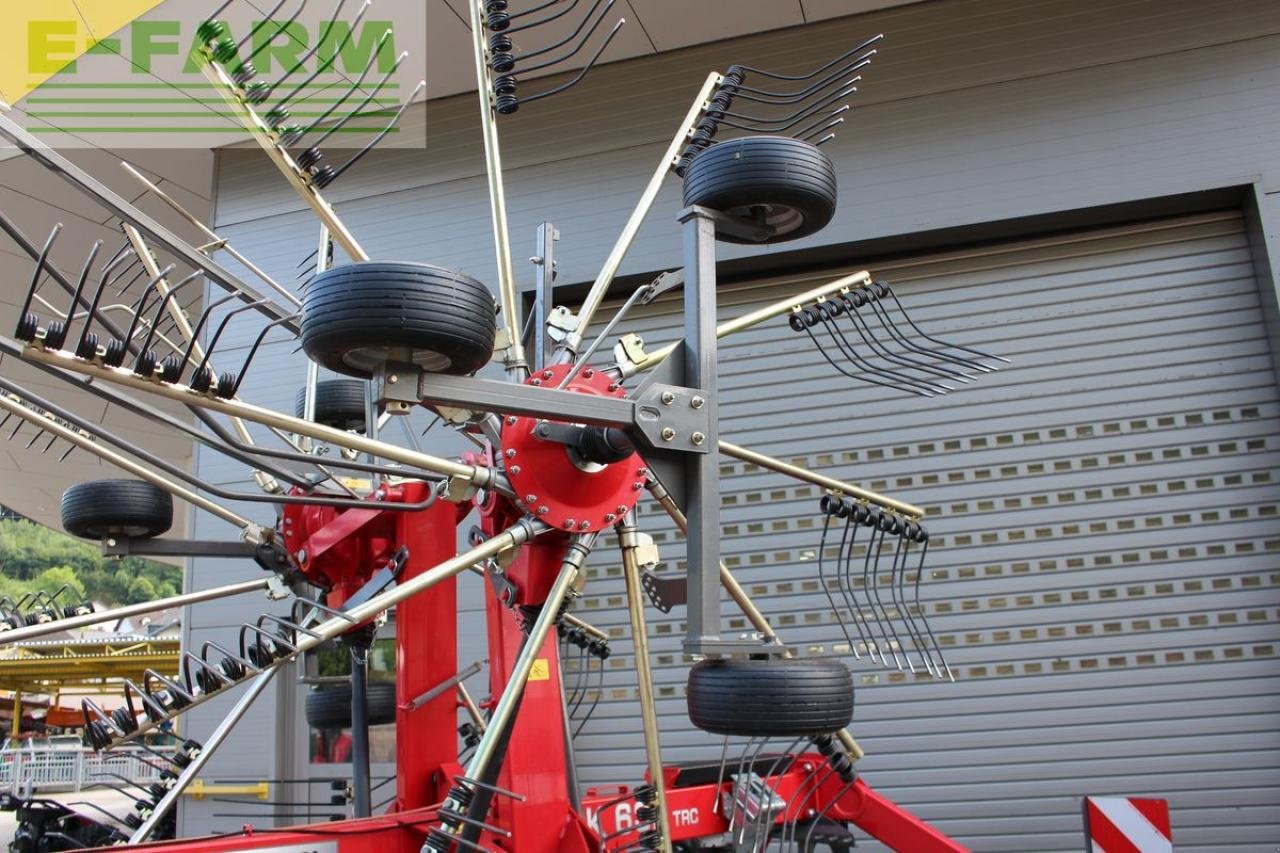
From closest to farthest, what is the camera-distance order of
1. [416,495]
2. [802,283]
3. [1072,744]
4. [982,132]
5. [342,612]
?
[342,612] < [416,495] < [1072,744] < [982,132] < [802,283]

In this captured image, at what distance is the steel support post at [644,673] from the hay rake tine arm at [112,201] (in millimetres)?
1371

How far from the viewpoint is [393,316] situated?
2.11 meters

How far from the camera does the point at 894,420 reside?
6.16 metres

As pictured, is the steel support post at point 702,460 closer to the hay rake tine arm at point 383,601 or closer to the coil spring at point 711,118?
the hay rake tine arm at point 383,601

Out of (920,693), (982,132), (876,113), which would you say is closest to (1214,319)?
(982,132)

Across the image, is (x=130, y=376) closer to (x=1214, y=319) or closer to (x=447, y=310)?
(x=447, y=310)

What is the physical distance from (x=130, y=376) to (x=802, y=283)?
4.85 meters

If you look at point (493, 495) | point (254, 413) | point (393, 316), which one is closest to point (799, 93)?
point (493, 495)

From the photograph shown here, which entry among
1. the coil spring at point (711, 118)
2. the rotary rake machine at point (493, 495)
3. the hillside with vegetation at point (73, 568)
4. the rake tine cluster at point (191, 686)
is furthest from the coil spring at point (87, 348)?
the hillside with vegetation at point (73, 568)

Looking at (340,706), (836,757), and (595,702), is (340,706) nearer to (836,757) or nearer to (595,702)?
(595,702)

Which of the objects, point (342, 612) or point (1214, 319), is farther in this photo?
point (1214, 319)

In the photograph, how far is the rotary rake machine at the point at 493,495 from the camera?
2297 millimetres

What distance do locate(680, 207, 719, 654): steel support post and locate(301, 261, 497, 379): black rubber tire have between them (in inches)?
25.3

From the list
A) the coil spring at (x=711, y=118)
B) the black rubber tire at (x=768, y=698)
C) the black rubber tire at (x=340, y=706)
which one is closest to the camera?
the black rubber tire at (x=768, y=698)
